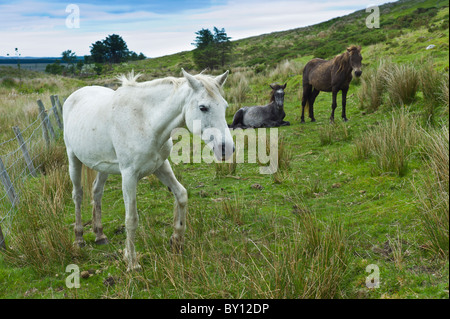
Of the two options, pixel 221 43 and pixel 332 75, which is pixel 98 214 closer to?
pixel 332 75

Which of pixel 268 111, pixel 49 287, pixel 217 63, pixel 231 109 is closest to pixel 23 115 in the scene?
pixel 231 109

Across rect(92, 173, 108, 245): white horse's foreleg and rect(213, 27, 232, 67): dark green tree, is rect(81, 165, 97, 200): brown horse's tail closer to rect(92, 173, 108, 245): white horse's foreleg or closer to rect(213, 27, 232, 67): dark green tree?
rect(92, 173, 108, 245): white horse's foreleg

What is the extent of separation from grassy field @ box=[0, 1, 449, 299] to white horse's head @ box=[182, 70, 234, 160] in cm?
100

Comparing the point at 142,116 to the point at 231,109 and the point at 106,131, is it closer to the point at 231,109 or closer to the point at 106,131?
the point at 106,131

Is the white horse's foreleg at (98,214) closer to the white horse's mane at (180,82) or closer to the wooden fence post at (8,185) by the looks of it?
the white horse's mane at (180,82)

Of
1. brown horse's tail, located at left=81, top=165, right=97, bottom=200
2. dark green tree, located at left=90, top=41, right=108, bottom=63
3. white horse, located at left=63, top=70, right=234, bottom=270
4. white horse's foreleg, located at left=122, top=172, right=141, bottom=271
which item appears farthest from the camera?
dark green tree, located at left=90, top=41, right=108, bottom=63

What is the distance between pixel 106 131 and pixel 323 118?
8187 mm

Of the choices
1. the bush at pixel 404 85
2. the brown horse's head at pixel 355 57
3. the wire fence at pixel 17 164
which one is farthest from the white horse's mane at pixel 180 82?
the brown horse's head at pixel 355 57

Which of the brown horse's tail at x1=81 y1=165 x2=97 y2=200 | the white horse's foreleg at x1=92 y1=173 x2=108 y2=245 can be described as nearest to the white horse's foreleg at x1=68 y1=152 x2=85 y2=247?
the white horse's foreleg at x1=92 y1=173 x2=108 y2=245

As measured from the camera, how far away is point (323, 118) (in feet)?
34.2

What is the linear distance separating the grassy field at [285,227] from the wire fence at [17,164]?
245 mm

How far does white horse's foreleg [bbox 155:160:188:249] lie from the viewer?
3688 mm

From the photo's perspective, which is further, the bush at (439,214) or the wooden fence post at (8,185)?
the wooden fence post at (8,185)

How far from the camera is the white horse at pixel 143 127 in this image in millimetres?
2893
